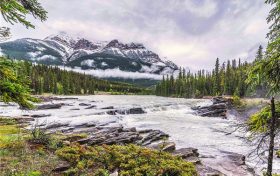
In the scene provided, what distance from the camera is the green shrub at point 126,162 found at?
469 inches

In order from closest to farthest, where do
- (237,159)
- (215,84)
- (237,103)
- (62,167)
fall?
(62,167) < (237,159) < (237,103) < (215,84)

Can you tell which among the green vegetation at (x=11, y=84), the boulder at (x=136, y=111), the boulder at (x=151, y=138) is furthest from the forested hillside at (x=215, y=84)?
the green vegetation at (x=11, y=84)

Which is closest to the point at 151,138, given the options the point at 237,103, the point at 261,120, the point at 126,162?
the point at 126,162

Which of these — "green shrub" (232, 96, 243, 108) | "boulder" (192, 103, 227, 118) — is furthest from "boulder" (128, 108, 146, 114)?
"green shrub" (232, 96, 243, 108)

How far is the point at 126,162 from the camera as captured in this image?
506 inches

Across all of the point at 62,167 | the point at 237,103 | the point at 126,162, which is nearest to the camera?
the point at 62,167

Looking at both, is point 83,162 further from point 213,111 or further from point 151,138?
point 213,111

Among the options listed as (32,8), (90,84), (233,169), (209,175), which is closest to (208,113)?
(233,169)

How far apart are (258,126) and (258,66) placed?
2.26 metres

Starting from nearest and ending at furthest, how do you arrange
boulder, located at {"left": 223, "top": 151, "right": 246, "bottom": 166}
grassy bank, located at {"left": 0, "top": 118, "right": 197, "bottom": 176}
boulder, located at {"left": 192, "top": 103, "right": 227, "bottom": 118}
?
grassy bank, located at {"left": 0, "top": 118, "right": 197, "bottom": 176} → boulder, located at {"left": 223, "top": 151, "right": 246, "bottom": 166} → boulder, located at {"left": 192, "top": 103, "right": 227, "bottom": 118}

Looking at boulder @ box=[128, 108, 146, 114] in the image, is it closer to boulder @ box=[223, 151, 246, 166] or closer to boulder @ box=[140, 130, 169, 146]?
boulder @ box=[140, 130, 169, 146]

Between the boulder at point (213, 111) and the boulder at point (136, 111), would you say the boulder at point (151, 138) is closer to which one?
the boulder at point (136, 111)

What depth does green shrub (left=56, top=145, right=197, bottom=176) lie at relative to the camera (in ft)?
39.1

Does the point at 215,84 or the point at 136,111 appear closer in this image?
the point at 136,111
